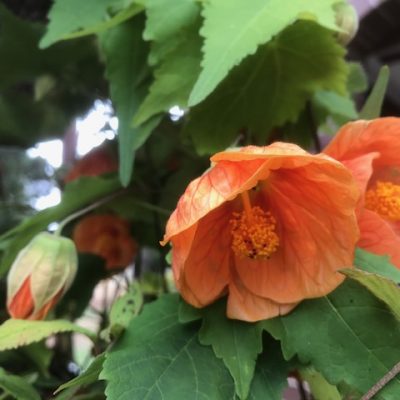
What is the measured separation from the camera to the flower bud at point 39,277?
0.40m

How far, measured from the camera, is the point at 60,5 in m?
0.46

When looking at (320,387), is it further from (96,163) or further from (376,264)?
(96,163)

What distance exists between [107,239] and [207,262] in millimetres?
258

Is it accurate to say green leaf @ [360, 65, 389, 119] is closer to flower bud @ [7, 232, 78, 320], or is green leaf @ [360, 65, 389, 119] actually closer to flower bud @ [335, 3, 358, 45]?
flower bud @ [335, 3, 358, 45]

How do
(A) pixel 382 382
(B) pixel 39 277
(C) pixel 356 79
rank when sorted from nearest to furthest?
1. (A) pixel 382 382
2. (B) pixel 39 277
3. (C) pixel 356 79

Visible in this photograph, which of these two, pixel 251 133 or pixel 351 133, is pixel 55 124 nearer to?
pixel 251 133

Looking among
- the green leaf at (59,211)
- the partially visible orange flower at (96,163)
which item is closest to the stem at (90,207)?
the green leaf at (59,211)

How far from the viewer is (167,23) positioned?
421 mm

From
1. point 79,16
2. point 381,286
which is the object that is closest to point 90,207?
point 79,16

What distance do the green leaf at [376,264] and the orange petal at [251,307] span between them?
0.13 feet

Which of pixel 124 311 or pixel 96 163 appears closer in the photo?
pixel 124 311

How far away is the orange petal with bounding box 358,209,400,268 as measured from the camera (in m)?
0.35

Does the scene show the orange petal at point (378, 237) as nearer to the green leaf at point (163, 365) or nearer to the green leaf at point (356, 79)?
the green leaf at point (163, 365)

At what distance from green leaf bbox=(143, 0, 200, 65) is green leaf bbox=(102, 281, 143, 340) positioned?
14cm
